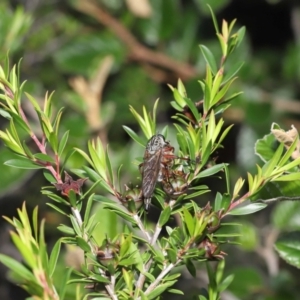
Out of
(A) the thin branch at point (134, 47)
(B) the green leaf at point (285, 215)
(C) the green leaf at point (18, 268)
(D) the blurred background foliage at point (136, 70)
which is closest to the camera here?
(C) the green leaf at point (18, 268)

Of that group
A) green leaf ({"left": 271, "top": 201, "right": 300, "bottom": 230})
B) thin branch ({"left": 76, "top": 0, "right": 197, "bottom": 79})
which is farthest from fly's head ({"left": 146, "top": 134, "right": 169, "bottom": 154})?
thin branch ({"left": 76, "top": 0, "right": 197, "bottom": 79})

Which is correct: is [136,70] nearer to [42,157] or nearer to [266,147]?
[266,147]

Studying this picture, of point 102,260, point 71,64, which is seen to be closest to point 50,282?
point 102,260

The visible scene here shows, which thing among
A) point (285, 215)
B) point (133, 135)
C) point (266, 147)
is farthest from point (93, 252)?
point (285, 215)

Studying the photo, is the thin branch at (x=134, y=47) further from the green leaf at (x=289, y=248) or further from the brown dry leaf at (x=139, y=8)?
the green leaf at (x=289, y=248)

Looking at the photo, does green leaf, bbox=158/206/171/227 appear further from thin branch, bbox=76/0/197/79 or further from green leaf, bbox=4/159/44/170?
thin branch, bbox=76/0/197/79

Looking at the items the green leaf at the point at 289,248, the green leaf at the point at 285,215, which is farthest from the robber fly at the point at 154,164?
the green leaf at the point at 285,215

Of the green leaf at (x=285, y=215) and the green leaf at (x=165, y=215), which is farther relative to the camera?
the green leaf at (x=285, y=215)

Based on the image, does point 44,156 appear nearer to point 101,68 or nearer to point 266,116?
point 101,68
